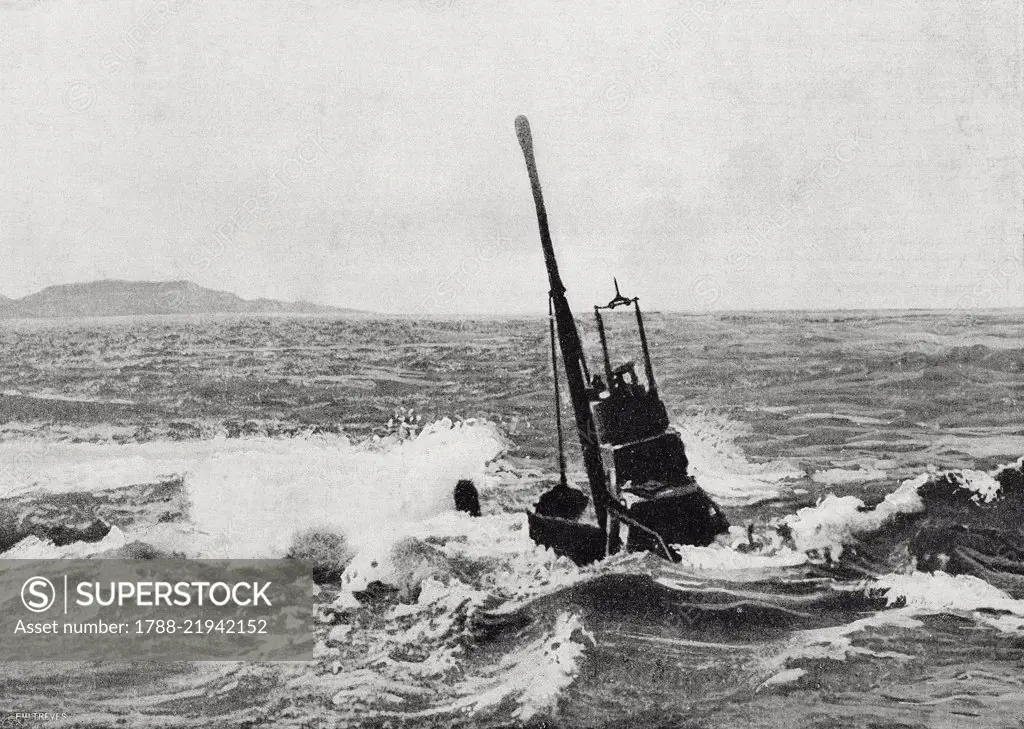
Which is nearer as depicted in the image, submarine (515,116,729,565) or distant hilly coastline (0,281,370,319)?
submarine (515,116,729,565)

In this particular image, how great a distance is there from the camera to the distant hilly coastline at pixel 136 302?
229 inches

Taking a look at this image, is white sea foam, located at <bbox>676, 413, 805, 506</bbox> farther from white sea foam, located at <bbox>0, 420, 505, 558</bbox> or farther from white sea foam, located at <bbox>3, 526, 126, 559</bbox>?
white sea foam, located at <bbox>3, 526, 126, 559</bbox>

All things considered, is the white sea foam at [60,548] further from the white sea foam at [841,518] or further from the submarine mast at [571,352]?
the white sea foam at [841,518]

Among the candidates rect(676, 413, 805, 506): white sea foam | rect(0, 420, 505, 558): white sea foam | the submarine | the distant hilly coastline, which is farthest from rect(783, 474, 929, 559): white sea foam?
the distant hilly coastline

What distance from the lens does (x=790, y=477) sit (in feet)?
18.0

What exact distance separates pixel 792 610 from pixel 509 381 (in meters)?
2.35

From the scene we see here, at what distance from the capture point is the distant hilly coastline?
5.81 m

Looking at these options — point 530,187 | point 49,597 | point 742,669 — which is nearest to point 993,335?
point 742,669

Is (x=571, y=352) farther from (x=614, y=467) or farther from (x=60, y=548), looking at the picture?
(x=60, y=548)

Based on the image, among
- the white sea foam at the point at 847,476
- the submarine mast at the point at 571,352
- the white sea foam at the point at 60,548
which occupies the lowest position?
the white sea foam at the point at 60,548

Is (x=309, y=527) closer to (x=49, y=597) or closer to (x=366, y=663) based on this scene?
(x=366, y=663)

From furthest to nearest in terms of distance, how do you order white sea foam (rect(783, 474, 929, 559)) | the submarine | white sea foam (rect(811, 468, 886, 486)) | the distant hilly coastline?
the distant hilly coastline → white sea foam (rect(811, 468, 886, 486)) → white sea foam (rect(783, 474, 929, 559)) → the submarine

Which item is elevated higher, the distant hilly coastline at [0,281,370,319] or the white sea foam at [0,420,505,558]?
the distant hilly coastline at [0,281,370,319]

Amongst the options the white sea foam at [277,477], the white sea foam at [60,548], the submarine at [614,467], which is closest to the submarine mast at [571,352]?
the submarine at [614,467]
